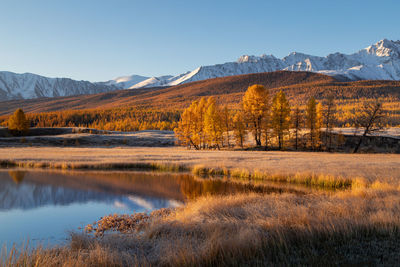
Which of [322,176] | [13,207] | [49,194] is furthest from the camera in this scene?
[322,176]

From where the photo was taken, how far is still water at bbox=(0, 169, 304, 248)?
40.5 feet

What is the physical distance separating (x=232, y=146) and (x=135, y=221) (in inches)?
1757

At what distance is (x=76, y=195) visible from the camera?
19016 mm

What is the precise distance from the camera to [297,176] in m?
22.6

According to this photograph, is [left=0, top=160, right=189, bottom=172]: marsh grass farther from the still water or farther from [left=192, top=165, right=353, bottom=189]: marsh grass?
[left=192, top=165, right=353, bottom=189]: marsh grass

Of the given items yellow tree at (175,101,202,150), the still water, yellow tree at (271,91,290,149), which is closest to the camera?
the still water

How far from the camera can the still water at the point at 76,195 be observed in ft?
40.5

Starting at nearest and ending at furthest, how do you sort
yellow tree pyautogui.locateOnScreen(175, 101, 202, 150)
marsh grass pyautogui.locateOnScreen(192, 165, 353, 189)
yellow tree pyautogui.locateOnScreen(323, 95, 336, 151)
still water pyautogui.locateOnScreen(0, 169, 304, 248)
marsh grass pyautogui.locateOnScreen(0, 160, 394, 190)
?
1. still water pyautogui.locateOnScreen(0, 169, 304, 248)
2. marsh grass pyautogui.locateOnScreen(0, 160, 394, 190)
3. marsh grass pyautogui.locateOnScreen(192, 165, 353, 189)
4. yellow tree pyautogui.locateOnScreen(323, 95, 336, 151)
5. yellow tree pyautogui.locateOnScreen(175, 101, 202, 150)

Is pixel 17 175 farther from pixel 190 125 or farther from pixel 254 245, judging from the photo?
pixel 190 125

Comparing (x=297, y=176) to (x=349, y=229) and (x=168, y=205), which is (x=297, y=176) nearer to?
(x=168, y=205)

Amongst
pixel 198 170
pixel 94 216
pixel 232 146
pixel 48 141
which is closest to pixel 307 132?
pixel 232 146

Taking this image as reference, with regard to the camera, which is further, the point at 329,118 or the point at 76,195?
the point at 329,118

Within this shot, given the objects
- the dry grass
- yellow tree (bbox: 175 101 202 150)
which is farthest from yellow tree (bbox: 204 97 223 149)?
the dry grass

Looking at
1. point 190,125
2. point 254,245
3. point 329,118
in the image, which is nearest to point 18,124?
point 190,125
